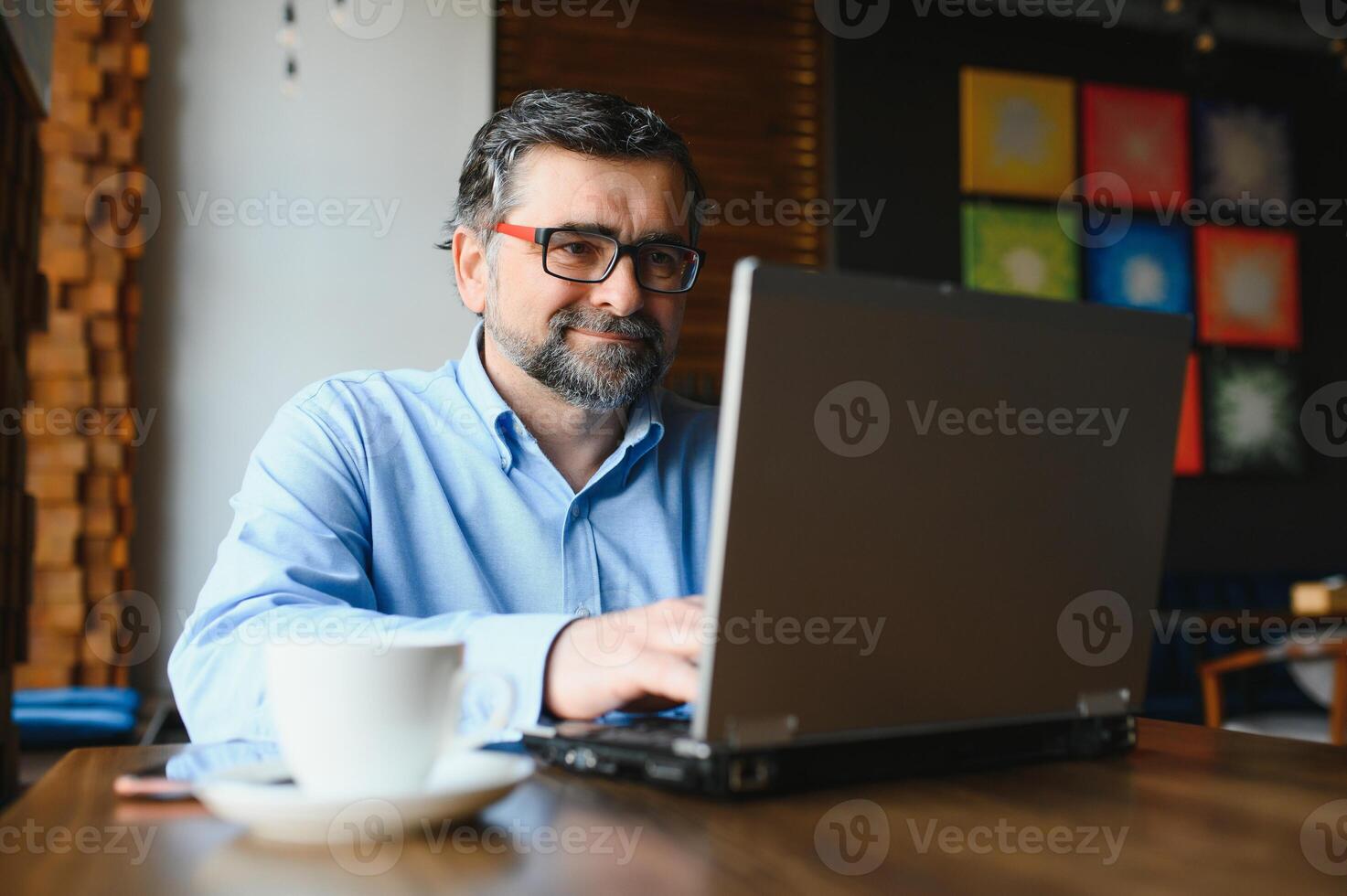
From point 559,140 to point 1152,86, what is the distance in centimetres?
437

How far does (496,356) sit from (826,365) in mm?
1014

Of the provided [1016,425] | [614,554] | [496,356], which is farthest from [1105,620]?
[496,356]

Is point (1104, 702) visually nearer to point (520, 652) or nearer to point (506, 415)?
point (520, 652)

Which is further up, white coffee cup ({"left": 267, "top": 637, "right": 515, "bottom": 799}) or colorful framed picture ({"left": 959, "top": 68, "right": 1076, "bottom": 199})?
colorful framed picture ({"left": 959, "top": 68, "right": 1076, "bottom": 199})

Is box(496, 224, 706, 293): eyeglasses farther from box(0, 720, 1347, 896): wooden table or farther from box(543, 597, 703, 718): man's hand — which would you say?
box(0, 720, 1347, 896): wooden table

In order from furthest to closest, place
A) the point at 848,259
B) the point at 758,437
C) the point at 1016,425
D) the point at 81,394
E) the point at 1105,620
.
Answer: the point at 848,259
the point at 81,394
the point at 1105,620
the point at 1016,425
the point at 758,437

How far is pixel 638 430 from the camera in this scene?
1.62 metres

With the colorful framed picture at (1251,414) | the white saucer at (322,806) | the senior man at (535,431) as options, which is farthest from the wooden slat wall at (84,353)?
the colorful framed picture at (1251,414)

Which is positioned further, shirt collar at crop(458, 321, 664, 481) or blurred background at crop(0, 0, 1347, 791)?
blurred background at crop(0, 0, 1347, 791)

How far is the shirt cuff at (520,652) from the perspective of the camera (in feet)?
3.09

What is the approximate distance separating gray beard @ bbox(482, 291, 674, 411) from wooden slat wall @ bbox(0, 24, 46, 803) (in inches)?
46.1

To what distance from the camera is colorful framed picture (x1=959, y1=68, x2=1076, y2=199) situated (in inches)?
191

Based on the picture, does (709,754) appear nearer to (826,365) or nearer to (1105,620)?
(826,365)

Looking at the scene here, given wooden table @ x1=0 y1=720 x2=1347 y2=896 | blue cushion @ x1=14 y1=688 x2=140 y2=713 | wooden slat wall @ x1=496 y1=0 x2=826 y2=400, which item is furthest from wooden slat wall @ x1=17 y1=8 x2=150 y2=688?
wooden table @ x1=0 y1=720 x2=1347 y2=896
